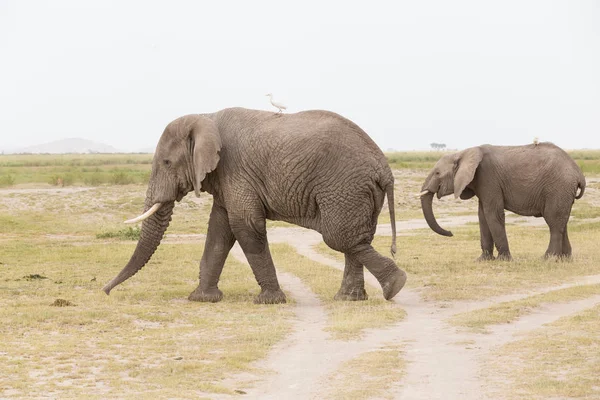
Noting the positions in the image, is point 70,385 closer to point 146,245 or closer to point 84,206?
point 146,245

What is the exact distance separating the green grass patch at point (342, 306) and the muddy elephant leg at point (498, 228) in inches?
143

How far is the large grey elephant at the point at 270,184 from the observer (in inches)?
558

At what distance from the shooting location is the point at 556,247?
1998 centimetres

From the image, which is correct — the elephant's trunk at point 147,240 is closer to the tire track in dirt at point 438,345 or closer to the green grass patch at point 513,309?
the tire track in dirt at point 438,345

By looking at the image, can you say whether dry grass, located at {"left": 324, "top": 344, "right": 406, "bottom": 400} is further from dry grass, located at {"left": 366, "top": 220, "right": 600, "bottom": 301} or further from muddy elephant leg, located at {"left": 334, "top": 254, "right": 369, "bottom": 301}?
dry grass, located at {"left": 366, "top": 220, "right": 600, "bottom": 301}

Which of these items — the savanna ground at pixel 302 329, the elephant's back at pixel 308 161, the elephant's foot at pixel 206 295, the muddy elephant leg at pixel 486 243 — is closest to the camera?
the savanna ground at pixel 302 329

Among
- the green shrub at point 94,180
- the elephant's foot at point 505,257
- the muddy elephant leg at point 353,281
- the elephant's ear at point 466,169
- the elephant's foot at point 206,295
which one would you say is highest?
the elephant's ear at point 466,169

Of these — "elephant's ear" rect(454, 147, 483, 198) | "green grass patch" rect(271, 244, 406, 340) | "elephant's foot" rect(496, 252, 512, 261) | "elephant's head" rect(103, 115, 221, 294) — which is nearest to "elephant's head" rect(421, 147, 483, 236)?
"elephant's ear" rect(454, 147, 483, 198)

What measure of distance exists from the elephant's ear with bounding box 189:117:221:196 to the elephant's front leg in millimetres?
905

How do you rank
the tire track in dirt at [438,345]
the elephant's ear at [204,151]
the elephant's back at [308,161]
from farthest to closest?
the elephant's ear at [204,151] < the elephant's back at [308,161] < the tire track in dirt at [438,345]

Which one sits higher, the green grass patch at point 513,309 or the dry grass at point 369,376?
the dry grass at point 369,376

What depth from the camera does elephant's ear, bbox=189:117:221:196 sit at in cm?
1441

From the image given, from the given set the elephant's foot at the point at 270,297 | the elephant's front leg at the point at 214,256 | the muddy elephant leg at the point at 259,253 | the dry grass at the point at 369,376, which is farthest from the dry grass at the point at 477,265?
the dry grass at the point at 369,376

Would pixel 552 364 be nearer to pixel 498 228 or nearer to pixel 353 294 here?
pixel 353 294
